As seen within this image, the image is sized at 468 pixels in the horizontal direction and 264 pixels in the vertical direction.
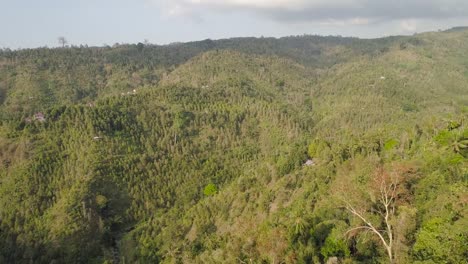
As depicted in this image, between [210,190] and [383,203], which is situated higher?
[383,203]

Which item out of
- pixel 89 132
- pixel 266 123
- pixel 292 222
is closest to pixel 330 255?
pixel 292 222

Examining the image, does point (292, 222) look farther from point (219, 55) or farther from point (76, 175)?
point (219, 55)

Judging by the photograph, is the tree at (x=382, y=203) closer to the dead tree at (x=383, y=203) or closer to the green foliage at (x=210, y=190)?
the dead tree at (x=383, y=203)

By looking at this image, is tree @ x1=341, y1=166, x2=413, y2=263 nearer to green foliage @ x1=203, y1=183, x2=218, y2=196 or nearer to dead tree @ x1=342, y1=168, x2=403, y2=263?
dead tree @ x1=342, y1=168, x2=403, y2=263

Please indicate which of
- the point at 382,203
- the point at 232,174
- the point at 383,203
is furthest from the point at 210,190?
the point at 383,203

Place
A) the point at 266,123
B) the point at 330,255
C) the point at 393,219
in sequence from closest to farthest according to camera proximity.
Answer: the point at 393,219
the point at 330,255
the point at 266,123

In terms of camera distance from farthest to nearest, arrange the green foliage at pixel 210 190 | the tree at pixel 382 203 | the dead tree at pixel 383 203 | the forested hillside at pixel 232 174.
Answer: the green foliage at pixel 210 190, the forested hillside at pixel 232 174, the dead tree at pixel 383 203, the tree at pixel 382 203

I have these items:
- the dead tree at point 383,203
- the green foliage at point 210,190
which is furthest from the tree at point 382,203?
the green foliage at point 210,190

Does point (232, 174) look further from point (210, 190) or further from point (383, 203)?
point (383, 203)

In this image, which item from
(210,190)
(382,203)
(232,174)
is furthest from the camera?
(232,174)
